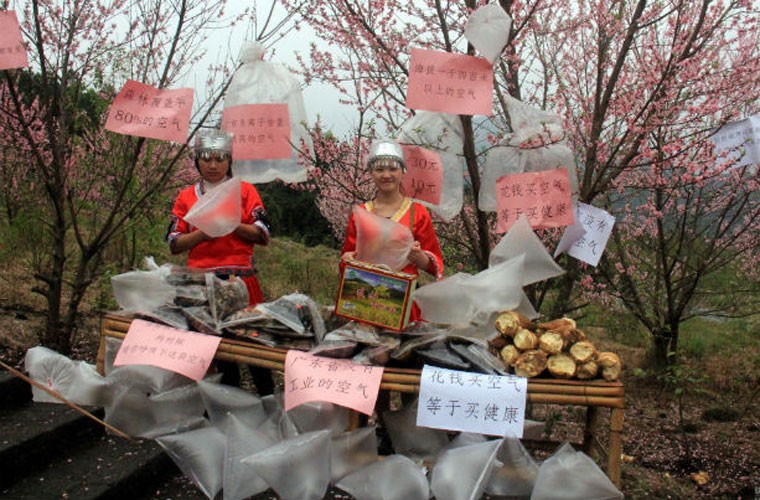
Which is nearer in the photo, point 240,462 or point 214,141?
point 240,462

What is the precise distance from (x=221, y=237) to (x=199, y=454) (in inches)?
38.8

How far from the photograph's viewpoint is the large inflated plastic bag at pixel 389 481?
237cm

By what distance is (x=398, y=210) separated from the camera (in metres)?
2.96

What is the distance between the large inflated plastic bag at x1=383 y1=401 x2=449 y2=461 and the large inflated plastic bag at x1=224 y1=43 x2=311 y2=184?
1385mm

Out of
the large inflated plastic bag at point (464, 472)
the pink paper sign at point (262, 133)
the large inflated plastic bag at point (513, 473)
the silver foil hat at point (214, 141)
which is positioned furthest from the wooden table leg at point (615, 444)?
the silver foil hat at point (214, 141)

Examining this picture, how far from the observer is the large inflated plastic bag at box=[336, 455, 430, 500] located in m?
2.37

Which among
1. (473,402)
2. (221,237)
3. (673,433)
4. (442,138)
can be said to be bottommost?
(673,433)

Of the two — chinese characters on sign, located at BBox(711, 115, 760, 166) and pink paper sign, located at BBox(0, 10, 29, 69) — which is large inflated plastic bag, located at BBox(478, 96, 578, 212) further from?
pink paper sign, located at BBox(0, 10, 29, 69)

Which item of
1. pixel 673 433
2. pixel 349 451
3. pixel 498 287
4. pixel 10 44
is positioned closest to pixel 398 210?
pixel 498 287

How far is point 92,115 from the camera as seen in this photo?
633cm

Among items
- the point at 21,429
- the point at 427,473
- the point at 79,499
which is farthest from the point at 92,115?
the point at 427,473

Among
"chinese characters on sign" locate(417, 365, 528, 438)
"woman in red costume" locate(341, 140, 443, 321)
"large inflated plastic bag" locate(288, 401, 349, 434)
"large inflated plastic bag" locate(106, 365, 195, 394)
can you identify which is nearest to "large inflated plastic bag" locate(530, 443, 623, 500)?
"chinese characters on sign" locate(417, 365, 528, 438)

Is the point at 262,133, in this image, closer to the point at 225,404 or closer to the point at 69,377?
the point at 225,404

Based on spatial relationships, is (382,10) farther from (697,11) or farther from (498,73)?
(697,11)
